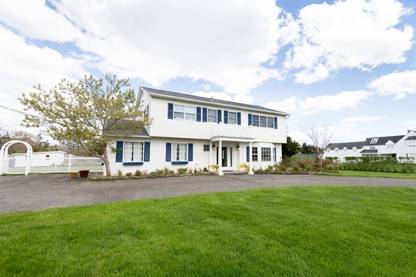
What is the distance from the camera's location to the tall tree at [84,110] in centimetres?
1161

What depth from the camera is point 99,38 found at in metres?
12.5

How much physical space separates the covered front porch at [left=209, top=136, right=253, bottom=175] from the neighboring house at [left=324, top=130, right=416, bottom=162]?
3156 cm

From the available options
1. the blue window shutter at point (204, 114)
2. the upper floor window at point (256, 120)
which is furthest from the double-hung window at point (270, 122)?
the blue window shutter at point (204, 114)

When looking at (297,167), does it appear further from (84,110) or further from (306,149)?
(84,110)

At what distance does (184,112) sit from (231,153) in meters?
5.48

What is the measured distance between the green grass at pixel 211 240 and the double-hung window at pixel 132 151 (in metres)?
8.80

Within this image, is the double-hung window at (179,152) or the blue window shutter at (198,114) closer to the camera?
the double-hung window at (179,152)

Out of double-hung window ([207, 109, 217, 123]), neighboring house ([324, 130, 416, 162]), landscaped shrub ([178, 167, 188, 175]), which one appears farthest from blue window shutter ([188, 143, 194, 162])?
neighboring house ([324, 130, 416, 162])

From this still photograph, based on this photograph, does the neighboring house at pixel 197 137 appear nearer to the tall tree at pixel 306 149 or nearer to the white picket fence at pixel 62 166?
the white picket fence at pixel 62 166

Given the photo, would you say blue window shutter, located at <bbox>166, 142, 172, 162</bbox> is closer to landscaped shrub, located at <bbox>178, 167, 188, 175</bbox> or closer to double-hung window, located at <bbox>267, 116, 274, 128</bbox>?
landscaped shrub, located at <bbox>178, 167, 188, 175</bbox>

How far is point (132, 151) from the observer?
14672mm

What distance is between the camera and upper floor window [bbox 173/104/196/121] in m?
15.8

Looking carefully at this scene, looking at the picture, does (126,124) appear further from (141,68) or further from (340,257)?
(340,257)

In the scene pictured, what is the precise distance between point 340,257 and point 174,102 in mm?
14103
